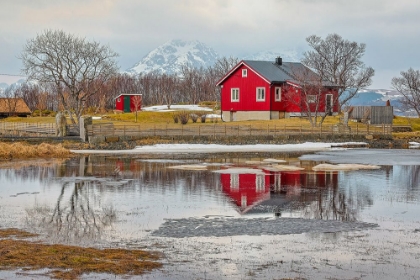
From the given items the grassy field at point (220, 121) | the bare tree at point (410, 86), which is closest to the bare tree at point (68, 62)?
the grassy field at point (220, 121)

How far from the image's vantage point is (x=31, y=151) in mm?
39875

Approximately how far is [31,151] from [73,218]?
76.0ft

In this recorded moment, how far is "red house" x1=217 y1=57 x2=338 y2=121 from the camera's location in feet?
213

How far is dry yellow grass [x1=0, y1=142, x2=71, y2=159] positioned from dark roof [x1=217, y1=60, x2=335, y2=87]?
30.3 m

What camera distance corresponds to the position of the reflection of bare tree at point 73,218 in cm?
1568

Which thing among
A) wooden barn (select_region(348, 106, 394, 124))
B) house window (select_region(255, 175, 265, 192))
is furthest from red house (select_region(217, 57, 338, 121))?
house window (select_region(255, 175, 265, 192))

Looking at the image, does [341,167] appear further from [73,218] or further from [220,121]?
[220,121]

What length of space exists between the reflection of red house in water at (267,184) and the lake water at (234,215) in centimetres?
5

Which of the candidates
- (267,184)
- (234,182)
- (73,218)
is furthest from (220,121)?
(73,218)

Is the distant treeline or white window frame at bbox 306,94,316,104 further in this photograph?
the distant treeline

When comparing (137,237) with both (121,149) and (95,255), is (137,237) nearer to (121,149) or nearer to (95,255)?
(95,255)

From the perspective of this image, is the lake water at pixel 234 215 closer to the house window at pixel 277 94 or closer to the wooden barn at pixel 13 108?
the house window at pixel 277 94

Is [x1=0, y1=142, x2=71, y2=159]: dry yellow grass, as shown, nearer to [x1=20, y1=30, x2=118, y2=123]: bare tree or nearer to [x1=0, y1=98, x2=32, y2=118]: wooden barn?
[x1=20, y1=30, x2=118, y2=123]: bare tree

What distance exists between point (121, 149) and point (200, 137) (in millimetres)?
7280
